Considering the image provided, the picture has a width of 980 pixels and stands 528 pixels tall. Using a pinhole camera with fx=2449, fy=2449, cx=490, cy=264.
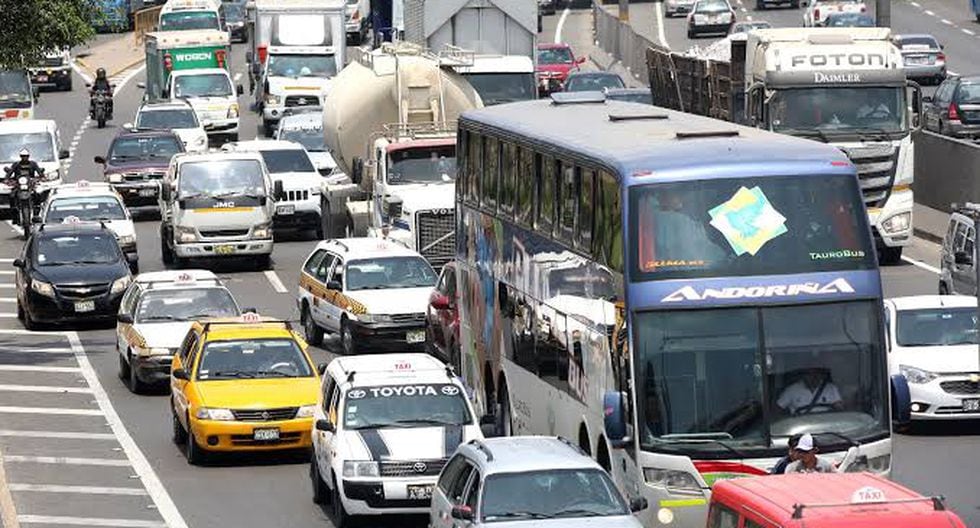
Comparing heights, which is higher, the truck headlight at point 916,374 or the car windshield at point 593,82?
the truck headlight at point 916,374

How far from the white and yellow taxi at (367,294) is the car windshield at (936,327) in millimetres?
8161

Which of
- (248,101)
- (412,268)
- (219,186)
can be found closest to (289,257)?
(219,186)

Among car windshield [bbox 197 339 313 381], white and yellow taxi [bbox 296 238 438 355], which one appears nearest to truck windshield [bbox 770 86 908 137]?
white and yellow taxi [bbox 296 238 438 355]

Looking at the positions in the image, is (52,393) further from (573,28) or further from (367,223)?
(573,28)

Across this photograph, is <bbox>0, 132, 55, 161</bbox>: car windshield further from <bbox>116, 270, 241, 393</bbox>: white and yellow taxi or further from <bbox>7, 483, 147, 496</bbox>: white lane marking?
<bbox>7, 483, 147, 496</bbox>: white lane marking

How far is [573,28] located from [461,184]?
6984cm

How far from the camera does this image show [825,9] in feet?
276

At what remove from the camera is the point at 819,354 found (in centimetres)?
2061

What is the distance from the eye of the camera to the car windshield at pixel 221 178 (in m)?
45.7

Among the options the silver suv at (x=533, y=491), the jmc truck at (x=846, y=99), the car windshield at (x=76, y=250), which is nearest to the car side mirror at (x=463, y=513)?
the silver suv at (x=533, y=491)

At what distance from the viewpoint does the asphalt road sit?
25.5m

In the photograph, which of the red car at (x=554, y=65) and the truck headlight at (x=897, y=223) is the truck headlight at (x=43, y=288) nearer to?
the truck headlight at (x=897, y=223)

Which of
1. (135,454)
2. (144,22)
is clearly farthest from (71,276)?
(144,22)

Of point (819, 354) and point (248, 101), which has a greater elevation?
point (819, 354)
